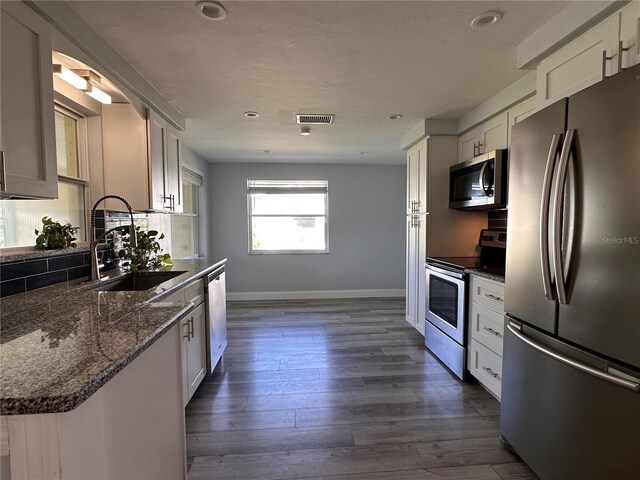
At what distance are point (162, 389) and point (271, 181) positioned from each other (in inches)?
175

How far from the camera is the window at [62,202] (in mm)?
1696

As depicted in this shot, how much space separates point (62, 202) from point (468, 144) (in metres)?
3.39

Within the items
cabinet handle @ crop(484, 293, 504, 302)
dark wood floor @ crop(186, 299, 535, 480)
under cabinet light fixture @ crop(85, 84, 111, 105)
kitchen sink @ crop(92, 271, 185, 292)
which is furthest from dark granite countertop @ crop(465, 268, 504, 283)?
under cabinet light fixture @ crop(85, 84, 111, 105)

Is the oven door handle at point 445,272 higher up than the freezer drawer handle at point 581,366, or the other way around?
the oven door handle at point 445,272

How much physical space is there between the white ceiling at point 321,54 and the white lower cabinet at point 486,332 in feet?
4.90

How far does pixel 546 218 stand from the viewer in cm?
138

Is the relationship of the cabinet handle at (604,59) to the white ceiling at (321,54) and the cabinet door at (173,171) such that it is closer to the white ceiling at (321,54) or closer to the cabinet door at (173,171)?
the white ceiling at (321,54)

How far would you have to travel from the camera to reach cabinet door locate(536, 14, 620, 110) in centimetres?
135

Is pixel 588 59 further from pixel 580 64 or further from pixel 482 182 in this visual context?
pixel 482 182

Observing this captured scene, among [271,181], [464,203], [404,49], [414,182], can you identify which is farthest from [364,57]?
[271,181]

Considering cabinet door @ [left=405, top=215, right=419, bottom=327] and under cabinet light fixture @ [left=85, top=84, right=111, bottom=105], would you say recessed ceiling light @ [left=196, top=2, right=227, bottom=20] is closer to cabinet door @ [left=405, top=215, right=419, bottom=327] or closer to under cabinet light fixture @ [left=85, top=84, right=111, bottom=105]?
under cabinet light fixture @ [left=85, top=84, right=111, bottom=105]

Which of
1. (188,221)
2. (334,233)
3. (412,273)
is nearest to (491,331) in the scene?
(412,273)

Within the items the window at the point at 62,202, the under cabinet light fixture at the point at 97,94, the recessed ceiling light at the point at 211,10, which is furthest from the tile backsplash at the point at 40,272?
the recessed ceiling light at the point at 211,10

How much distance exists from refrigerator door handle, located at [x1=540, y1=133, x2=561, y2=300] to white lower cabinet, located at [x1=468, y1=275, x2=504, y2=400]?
0.75 metres
